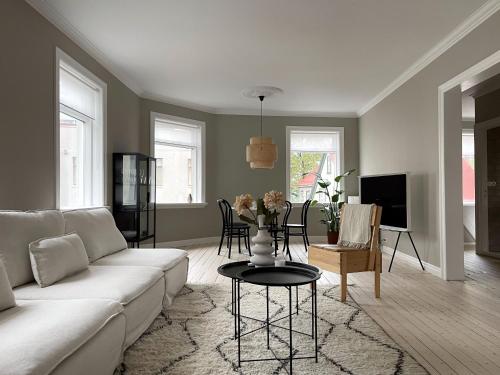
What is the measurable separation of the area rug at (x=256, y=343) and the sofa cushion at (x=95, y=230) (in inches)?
31.1

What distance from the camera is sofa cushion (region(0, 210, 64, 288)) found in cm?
228

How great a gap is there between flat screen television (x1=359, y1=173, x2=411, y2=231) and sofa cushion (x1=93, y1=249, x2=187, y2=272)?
9.07ft

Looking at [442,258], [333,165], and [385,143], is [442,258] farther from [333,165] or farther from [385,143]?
[333,165]

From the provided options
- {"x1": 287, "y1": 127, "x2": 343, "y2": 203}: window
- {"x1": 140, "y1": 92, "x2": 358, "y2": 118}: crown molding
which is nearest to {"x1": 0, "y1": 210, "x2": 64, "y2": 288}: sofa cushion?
{"x1": 140, "y1": 92, "x2": 358, "y2": 118}: crown molding

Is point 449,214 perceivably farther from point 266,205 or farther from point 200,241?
point 200,241

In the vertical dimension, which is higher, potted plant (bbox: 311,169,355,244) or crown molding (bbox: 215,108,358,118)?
crown molding (bbox: 215,108,358,118)

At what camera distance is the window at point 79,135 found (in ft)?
13.0

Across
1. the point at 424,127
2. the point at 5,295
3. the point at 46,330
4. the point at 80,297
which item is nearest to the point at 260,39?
the point at 424,127

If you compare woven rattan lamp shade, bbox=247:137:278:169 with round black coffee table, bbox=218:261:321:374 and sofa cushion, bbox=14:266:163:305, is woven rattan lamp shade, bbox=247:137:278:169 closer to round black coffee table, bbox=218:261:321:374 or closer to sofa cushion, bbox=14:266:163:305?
round black coffee table, bbox=218:261:321:374

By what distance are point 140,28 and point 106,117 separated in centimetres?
145

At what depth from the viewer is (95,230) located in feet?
11.0

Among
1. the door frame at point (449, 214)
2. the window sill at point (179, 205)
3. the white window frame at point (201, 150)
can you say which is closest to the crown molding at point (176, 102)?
the white window frame at point (201, 150)

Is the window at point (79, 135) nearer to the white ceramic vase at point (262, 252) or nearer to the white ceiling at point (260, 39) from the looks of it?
the white ceiling at point (260, 39)

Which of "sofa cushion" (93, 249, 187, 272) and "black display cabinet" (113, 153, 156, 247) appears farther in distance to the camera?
"black display cabinet" (113, 153, 156, 247)
